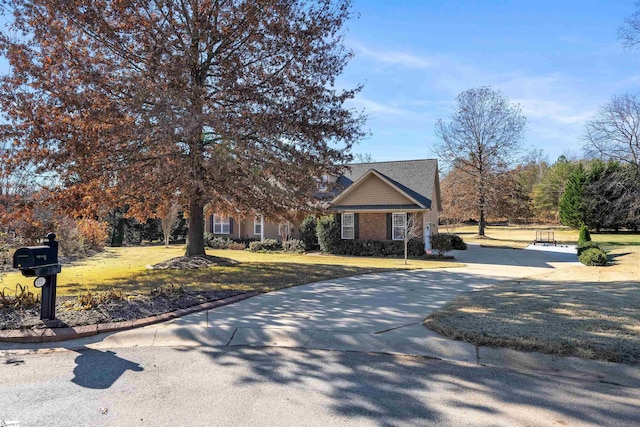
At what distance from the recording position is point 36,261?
17.5 feet

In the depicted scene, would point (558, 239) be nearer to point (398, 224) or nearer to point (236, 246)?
point (398, 224)

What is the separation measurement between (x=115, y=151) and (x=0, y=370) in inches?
294

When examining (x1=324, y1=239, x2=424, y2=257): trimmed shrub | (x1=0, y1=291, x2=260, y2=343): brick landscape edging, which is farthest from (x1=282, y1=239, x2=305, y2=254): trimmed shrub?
(x1=0, y1=291, x2=260, y2=343): brick landscape edging

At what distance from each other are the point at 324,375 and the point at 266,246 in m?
20.9

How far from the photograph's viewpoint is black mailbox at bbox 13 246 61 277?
521 cm

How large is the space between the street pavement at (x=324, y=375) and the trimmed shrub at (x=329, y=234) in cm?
1684

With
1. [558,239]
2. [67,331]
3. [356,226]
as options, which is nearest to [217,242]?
[356,226]

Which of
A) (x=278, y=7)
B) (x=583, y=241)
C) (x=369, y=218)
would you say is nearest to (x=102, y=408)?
(x=278, y=7)

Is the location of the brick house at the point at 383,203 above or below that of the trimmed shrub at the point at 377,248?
above

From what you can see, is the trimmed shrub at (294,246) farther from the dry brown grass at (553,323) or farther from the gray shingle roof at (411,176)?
the dry brown grass at (553,323)

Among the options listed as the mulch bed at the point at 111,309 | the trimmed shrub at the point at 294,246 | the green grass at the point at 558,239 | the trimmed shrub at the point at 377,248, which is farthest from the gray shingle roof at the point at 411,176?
the mulch bed at the point at 111,309

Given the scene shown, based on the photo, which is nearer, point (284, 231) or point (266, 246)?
point (266, 246)

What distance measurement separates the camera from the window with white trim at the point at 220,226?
2788 cm

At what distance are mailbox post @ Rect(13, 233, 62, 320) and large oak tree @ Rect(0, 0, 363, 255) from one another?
16.7 ft
